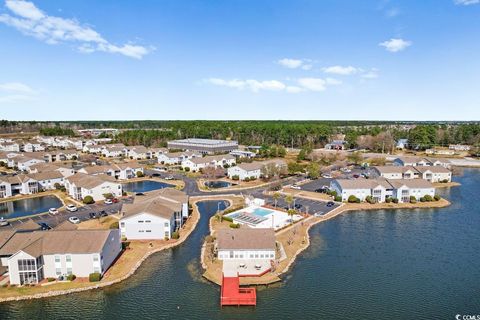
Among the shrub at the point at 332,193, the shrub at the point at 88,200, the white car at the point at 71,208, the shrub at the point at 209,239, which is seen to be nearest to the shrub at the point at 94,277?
the shrub at the point at 209,239

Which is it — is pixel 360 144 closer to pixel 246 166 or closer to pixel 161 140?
pixel 246 166

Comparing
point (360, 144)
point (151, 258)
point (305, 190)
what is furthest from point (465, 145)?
point (151, 258)

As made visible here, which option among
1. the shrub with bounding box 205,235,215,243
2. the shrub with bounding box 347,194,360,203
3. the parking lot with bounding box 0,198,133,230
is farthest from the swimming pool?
the parking lot with bounding box 0,198,133,230

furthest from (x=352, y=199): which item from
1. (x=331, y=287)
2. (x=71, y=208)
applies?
(x=71, y=208)

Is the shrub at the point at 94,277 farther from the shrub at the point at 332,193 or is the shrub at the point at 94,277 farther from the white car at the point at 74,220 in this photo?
the shrub at the point at 332,193

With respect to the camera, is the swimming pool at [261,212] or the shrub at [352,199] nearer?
the swimming pool at [261,212]

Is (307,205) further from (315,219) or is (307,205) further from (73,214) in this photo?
(73,214)
